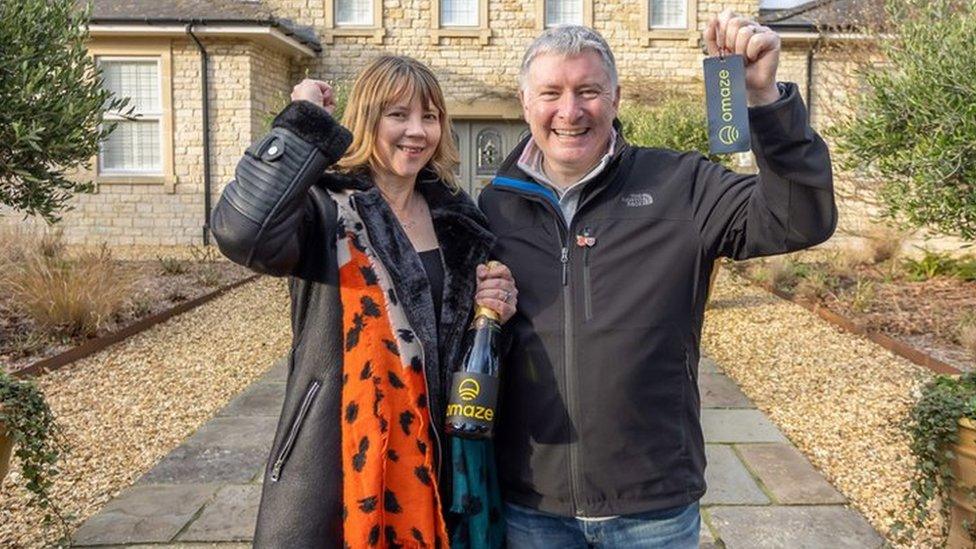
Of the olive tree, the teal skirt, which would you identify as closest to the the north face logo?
the teal skirt

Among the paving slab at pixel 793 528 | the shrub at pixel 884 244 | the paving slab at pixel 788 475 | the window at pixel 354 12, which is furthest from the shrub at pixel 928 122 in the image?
the window at pixel 354 12

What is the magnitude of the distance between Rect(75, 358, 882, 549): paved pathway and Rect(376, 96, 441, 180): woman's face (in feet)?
7.27

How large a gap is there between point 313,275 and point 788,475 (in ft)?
10.9

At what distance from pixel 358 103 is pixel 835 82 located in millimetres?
14156

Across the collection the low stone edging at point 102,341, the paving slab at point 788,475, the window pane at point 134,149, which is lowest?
the paving slab at point 788,475

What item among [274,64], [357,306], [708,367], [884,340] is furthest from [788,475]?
[274,64]

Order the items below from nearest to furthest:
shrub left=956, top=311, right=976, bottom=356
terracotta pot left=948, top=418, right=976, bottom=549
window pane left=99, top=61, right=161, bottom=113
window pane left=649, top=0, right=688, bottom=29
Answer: terracotta pot left=948, top=418, right=976, bottom=549 < shrub left=956, top=311, right=976, bottom=356 < window pane left=99, top=61, right=161, bottom=113 < window pane left=649, top=0, right=688, bottom=29

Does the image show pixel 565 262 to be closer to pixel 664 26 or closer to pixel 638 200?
pixel 638 200

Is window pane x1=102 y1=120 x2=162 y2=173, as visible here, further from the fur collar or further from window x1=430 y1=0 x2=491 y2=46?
the fur collar

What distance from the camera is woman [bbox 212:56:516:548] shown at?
1669 mm

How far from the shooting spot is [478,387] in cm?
175

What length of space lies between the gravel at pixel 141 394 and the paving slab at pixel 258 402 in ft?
0.36

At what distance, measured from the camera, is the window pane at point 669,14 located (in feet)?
51.3

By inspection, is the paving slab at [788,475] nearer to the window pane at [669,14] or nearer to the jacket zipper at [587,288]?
the jacket zipper at [587,288]
